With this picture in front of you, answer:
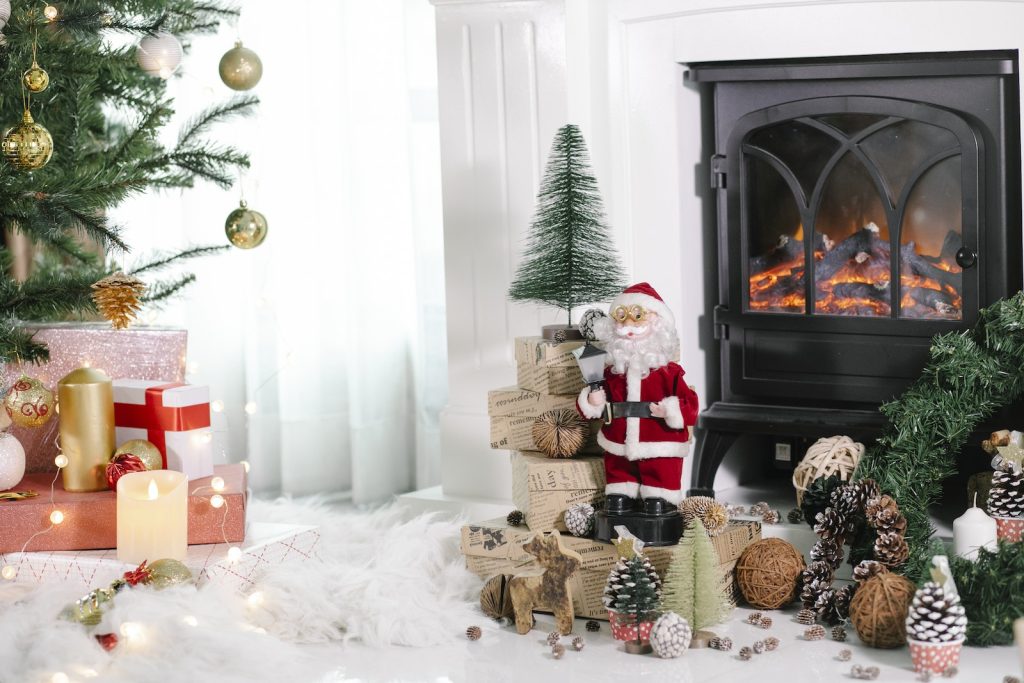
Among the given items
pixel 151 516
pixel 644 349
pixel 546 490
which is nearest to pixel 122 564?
pixel 151 516

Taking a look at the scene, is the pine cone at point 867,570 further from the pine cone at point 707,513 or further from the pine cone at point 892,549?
the pine cone at point 707,513

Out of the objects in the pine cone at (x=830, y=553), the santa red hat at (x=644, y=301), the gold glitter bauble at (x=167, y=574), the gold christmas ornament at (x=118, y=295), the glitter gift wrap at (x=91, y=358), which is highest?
the gold christmas ornament at (x=118, y=295)

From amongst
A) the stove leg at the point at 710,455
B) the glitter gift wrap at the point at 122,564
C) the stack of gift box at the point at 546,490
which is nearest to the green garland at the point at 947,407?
the stack of gift box at the point at 546,490

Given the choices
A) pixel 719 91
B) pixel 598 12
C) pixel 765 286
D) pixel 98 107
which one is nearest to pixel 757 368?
pixel 765 286

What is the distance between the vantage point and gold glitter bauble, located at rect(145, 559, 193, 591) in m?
2.18

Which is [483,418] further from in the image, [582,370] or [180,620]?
[180,620]

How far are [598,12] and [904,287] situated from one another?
0.91 m

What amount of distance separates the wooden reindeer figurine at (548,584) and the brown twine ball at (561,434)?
0.20 m

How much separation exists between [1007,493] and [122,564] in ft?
5.30

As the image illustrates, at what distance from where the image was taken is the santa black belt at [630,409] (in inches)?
92.4

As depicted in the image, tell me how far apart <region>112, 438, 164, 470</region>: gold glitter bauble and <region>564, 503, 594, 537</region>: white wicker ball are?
2.64 feet

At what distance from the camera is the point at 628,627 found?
2.17 meters

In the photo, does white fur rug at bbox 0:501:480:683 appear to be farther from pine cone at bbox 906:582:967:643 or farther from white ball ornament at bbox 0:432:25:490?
pine cone at bbox 906:582:967:643

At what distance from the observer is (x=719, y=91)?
112 inches
